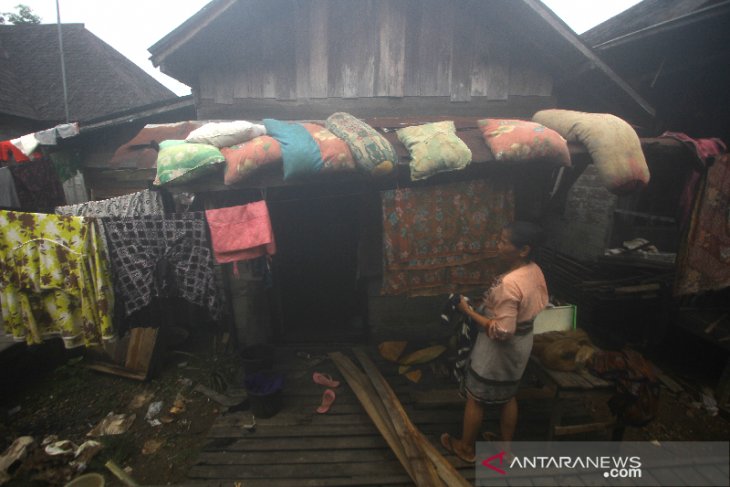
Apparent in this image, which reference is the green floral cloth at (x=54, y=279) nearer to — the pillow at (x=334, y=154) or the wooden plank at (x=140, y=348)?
the wooden plank at (x=140, y=348)

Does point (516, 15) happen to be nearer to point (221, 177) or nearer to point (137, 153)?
point (221, 177)

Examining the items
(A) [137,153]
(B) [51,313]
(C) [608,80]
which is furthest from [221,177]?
(C) [608,80]

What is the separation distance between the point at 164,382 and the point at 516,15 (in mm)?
8385

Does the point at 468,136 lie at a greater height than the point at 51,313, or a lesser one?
greater

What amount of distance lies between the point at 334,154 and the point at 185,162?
5.03 feet

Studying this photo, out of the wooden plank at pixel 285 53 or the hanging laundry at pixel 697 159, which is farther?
the wooden plank at pixel 285 53

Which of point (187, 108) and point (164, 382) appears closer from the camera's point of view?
point (164, 382)

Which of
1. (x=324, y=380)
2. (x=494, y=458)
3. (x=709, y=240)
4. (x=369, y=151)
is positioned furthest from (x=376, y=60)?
(x=709, y=240)

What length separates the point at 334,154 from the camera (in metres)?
3.61

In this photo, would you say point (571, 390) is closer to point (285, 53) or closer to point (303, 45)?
point (303, 45)

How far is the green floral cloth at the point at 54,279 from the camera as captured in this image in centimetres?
392

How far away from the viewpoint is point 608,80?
5176 millimetres

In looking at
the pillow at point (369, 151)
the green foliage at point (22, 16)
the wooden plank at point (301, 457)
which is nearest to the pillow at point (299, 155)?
the pillow at point (369, 151)

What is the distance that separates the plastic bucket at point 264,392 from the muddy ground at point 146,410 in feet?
2.52
